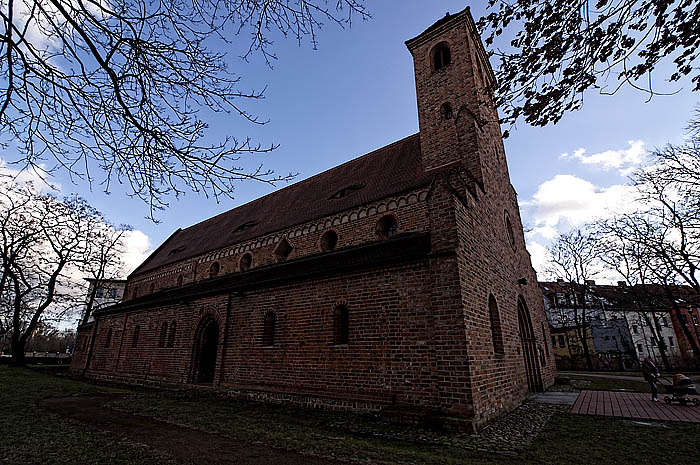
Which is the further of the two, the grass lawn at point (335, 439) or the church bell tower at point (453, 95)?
the church bell tower at point (453, 95)

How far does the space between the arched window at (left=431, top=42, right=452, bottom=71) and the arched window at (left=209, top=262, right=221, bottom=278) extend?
553 inches

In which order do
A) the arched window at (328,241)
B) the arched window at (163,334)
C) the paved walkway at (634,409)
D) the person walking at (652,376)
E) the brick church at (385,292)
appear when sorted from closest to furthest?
the brick church at (385,292)
the paved walkway at (634,409)
the person walking at (652,376)
the arched window at (328,241)
the arched window at (163,334)

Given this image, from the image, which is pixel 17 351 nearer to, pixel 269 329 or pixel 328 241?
pixel 269 329

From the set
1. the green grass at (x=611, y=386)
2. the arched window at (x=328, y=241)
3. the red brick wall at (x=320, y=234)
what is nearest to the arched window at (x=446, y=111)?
the red brick wall at (x=320, y=234)

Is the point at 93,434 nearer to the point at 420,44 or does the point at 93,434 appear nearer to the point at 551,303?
the point at 420,44

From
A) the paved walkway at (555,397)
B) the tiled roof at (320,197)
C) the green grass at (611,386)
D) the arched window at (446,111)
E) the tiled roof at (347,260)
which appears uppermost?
the arched window at (446,111)

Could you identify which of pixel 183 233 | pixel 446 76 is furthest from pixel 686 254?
pixel 183 233

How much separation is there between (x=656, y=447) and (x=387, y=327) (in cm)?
516

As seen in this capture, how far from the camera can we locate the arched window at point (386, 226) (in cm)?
1197

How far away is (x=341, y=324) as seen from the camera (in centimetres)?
925

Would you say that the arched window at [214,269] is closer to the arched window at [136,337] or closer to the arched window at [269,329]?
the arched window at [136,337]

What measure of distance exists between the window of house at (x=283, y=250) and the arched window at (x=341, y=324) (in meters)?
6.07

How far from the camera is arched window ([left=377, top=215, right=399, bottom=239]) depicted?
1197 cm

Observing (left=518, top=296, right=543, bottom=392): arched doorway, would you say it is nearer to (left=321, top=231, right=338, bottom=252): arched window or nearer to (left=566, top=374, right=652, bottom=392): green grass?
(left=566, top=374, right=652, bottom=392): green grass
